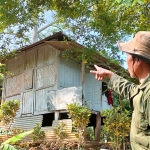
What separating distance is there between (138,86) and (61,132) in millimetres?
8464

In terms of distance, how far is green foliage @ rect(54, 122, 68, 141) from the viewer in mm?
9875

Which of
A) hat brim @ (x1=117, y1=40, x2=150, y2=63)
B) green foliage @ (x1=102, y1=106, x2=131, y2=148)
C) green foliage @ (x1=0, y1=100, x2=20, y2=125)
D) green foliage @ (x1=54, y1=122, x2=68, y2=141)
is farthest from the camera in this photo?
green foliage @ (x1=0, y1=100, x2=20, y2=125)

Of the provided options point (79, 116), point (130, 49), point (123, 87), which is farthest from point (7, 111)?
point (130, 49)

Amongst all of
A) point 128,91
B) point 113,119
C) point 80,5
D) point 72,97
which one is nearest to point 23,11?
point 80,5

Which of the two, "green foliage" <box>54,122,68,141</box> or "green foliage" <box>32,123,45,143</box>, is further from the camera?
"green foliage" <box>32,123,45,143</box>

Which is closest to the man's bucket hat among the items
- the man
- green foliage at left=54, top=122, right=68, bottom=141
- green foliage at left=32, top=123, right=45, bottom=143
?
the man

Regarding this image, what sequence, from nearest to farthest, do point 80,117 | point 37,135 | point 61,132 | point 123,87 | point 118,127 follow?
point 123,87, point 118,127, point 80,117, point 61,132, point 37,135

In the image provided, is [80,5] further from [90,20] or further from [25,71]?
[25,71]

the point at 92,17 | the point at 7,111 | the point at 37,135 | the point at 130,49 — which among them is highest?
the point at 92,17

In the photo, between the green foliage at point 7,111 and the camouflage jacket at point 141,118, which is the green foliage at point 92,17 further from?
the camouflage jacket at point 141,118

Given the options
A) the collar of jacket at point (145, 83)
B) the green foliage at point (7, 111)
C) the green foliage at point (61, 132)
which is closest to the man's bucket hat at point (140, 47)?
the collar of jacket at point (145, 83)

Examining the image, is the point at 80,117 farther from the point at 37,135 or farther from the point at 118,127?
the point at 37,135

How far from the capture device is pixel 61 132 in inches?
392

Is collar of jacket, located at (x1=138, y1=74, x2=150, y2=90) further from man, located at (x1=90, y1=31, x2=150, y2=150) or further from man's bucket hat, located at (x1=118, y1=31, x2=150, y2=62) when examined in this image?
man's bucket hat, located at (x1=118, y1=31, x2=150, y2=62)
